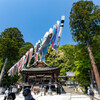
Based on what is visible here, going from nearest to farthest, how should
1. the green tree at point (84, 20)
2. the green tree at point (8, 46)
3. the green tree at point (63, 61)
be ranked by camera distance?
the green tree at point (84, 20) → the green tree at point (8, 46) → the green tree at point (63, 61)

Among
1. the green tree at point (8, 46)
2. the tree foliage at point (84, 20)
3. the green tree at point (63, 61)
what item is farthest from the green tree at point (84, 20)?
the green tree at point (63, 61)

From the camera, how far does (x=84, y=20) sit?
14883 millimetres

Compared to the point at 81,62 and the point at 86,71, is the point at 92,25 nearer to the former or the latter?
the point at 81,62

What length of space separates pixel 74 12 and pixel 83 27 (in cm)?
306

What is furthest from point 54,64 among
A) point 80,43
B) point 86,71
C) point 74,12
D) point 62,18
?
point 62,18

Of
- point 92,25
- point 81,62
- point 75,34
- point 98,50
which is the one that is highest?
point 92,25

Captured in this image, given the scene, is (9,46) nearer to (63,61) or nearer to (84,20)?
(84,20)

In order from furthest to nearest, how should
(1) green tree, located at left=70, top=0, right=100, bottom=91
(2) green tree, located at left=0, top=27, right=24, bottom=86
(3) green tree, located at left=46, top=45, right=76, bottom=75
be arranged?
(3) green tree, located at left=46, top=45, right=76, bottom=75, (2) green tree, located at left=0, top=27, right=24, bottom=86, (1) green tree, located at left=70, top=0, right=100, bottom=91

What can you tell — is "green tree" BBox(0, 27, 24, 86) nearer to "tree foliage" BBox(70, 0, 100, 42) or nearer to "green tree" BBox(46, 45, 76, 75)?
"tree foliage" BBox(70, 0, 100, 42)

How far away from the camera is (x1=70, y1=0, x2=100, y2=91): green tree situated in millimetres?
14508

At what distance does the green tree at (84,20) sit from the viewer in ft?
47.6

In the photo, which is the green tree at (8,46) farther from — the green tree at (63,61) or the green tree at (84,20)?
the green tree at (63,61)

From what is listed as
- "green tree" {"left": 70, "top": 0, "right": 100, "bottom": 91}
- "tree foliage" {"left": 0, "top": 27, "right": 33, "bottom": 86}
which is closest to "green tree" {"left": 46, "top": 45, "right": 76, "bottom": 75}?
"tree foliage" {"left": 0, "top": 27, "right": 33, "bottom": 86}

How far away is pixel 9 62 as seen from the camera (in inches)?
893
